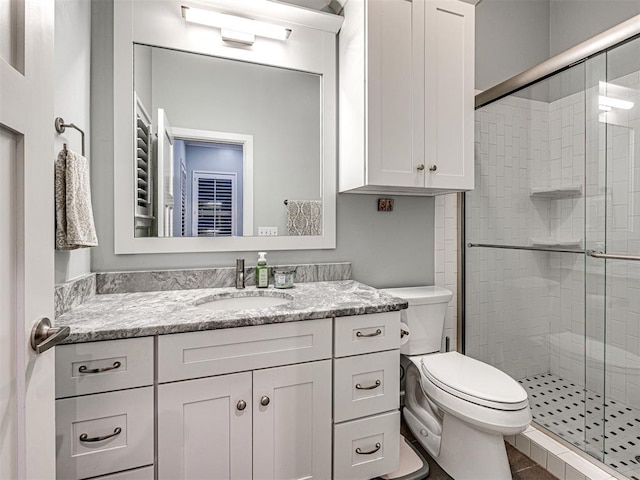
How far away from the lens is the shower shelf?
76.0 inches

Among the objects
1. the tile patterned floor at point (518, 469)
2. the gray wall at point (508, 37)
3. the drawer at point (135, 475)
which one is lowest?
the tile patterned floor at point (518, 469)

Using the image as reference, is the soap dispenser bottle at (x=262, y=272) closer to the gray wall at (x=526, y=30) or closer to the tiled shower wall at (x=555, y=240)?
the tiled shower wall at (x=555, y=240)

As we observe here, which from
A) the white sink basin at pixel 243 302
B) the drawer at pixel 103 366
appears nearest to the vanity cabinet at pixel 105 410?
the drawer at pixel 103 366

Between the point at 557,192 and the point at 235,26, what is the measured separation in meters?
2.03

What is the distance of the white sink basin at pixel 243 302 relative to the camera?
61.5 inches

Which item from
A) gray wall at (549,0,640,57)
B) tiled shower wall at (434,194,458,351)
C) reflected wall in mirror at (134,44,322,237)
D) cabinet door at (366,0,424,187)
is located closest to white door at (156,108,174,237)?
reflected wall in mirror at (134,44,322,237)

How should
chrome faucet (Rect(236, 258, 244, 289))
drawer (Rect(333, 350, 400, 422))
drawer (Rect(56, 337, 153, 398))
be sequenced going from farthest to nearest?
chrome faucet (Rect(236, 258, 244, 289)) < drawer (Rect(333, 350, 400, 422)) < drawer (Rect(56, 337, 153, 398))

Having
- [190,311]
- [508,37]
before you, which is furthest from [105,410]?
[508,37]

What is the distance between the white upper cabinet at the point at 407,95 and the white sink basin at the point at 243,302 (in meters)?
0.70

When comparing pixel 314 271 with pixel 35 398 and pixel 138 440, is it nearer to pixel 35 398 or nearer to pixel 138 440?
pixel 138 440

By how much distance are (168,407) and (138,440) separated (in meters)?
0.13

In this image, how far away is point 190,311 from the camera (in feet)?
4.17

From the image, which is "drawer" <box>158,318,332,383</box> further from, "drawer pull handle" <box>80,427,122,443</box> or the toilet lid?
the toilet lid

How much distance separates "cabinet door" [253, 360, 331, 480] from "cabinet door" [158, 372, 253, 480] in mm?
44
